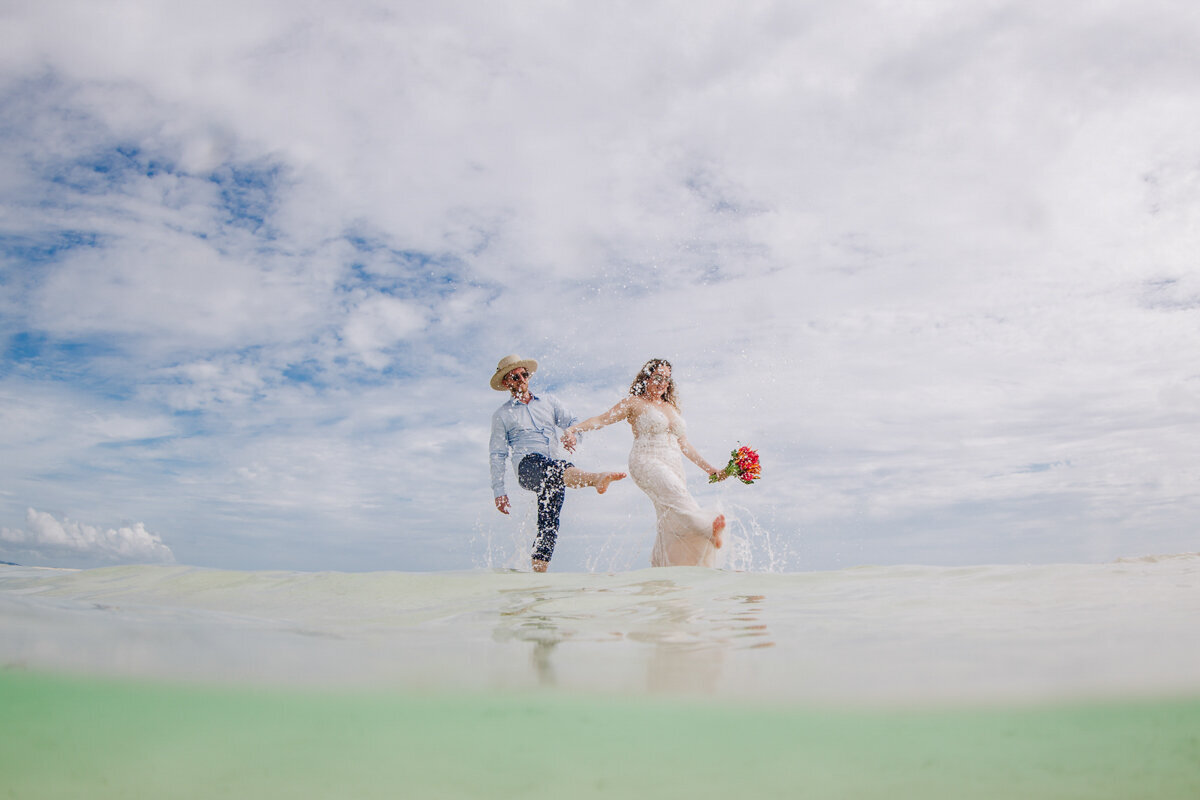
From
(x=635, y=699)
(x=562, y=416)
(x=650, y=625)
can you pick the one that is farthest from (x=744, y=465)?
(x=635, y=699)

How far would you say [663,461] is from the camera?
8.59 m

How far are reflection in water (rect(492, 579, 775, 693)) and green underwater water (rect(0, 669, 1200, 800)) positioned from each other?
300 mm

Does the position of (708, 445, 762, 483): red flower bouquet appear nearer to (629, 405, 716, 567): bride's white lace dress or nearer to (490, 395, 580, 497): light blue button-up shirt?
(629, 405, 716, 567): bride's white lace dress

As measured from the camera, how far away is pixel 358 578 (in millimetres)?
7449

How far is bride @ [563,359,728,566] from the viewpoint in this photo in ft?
26.8

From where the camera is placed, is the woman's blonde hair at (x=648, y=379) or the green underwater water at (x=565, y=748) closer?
the green underwater water at (x=565, y=748)

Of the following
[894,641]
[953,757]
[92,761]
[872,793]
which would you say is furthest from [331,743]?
[894,641]

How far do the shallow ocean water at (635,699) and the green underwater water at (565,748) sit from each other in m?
0.01

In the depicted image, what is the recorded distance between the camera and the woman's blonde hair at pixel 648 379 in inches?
345

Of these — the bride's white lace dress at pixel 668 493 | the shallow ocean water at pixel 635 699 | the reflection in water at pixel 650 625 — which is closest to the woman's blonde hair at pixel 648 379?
the bride's white lace dress at pixel 668 493

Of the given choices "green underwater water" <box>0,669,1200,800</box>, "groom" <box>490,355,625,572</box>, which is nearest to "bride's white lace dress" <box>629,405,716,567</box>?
"groom" <box>490,355,625,572</box>

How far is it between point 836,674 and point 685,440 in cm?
550

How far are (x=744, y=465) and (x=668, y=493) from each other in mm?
1112

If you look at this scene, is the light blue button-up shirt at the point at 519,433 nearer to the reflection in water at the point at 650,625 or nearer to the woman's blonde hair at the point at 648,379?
the woman's blonde hair at the point at 648,379
